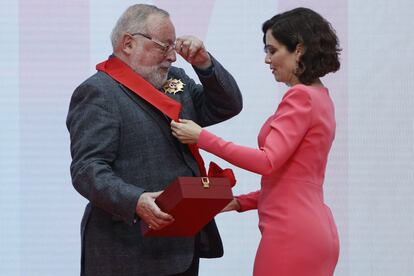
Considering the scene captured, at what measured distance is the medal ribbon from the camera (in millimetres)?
2424

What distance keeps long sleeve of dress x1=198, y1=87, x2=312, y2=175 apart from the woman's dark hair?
9cm

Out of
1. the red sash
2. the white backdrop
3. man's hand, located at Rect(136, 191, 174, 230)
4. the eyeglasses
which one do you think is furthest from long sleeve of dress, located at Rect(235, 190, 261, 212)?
the white backdrop

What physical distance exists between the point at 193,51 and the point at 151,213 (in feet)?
1.55

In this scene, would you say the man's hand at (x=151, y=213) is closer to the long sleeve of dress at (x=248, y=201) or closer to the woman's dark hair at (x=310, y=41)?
the long sleeve of dress at (x=248, y=201)

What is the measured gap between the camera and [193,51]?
2.48 meters

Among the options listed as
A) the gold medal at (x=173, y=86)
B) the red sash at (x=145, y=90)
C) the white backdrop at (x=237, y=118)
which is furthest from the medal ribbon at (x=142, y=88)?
the white backdrop at (x=237, y=118)

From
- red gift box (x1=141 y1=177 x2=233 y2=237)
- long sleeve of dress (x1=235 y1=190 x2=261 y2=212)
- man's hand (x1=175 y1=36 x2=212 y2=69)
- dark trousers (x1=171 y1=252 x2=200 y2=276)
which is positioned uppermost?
man's hand (x1=175 y1=36 x2=212 y2=69)

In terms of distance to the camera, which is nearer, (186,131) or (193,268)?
(186,131)

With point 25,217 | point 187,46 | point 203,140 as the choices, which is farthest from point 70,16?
point 203,140

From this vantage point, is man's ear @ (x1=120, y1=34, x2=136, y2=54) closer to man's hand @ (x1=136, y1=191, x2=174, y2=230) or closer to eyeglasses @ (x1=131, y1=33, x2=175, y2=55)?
eyeglasses @ (x1=131, y1=33, x2=175, y2=55)

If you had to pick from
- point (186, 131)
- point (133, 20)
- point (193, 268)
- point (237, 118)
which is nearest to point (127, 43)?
point (133, 20)

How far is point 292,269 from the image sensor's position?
230 centimetres

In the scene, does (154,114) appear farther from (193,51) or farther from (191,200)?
(191,200)

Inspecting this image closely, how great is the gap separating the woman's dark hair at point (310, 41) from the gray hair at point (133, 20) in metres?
0.35
